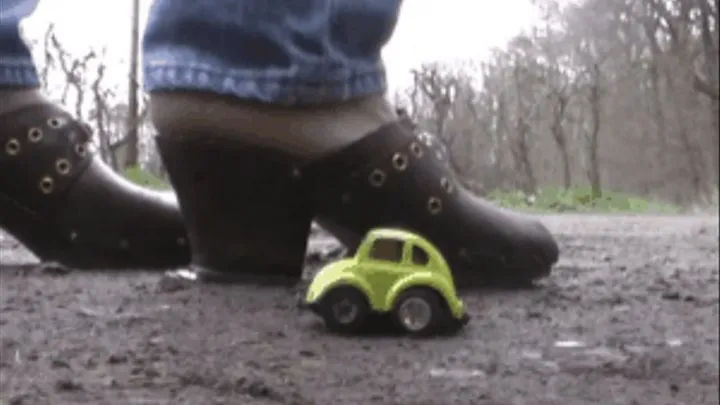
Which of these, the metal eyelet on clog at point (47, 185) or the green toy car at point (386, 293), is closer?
the green toy car at point (386, 293)

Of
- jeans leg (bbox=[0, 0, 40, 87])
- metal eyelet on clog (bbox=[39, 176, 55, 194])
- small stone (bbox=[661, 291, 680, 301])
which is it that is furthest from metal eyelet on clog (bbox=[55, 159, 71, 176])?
small stone (bbox=[661, 291, 680, 301])

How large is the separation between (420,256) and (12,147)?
0.20m

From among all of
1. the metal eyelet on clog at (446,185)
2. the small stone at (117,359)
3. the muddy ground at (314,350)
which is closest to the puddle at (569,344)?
the muddy ground at (314,350)

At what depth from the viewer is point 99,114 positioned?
1.44 ft

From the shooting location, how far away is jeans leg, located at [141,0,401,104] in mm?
465

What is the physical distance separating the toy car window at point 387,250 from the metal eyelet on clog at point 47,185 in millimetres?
191

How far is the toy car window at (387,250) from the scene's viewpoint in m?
0.44

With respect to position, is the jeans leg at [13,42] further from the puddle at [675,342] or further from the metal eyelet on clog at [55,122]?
the puddle at [675,342]

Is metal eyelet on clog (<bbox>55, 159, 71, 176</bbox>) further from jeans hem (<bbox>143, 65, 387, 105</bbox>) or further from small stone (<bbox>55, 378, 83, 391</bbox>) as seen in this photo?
small stone (<bbox>55, 378, 83, 391</bbox>)

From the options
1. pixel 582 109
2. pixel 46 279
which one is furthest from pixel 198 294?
pixel 582 109

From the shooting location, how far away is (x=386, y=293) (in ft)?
1.42

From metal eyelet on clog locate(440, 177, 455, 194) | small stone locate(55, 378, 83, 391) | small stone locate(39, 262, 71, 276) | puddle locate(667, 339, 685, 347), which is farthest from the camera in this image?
metal eyelet on clog locate(440, 177, 455, 194)

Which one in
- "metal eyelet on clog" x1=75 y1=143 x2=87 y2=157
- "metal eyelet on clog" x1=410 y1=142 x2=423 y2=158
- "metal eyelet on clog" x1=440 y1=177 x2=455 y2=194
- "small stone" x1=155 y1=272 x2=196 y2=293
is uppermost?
"metal eyelet on clog" x1=410 y1=142 x2=423 y2=158

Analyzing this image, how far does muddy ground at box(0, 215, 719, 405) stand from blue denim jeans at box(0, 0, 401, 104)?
84 mm
